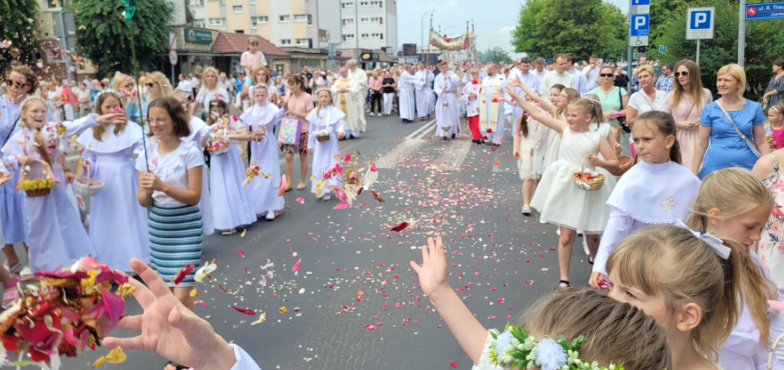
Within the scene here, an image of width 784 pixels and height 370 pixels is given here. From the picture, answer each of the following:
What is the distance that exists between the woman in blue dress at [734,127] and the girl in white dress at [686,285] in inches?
172

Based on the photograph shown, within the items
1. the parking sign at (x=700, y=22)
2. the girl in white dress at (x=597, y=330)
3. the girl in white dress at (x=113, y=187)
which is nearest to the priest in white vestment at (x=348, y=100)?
the parking sign at (x=700, y=22)

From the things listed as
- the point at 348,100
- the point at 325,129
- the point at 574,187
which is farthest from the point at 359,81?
the point at 574,187

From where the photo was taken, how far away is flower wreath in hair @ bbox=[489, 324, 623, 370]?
1.45 m

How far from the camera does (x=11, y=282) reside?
5.01m

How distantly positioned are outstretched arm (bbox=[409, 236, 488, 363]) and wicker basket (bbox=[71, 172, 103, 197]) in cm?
445

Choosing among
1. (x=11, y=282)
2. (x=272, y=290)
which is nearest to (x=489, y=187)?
(x=272, y=290)

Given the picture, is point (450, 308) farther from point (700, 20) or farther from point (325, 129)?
point (700, 20)

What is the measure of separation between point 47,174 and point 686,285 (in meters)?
5.71

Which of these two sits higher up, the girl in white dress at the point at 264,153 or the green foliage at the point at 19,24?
the green foliage at the point at 19,24

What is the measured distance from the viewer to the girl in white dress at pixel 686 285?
2.21m

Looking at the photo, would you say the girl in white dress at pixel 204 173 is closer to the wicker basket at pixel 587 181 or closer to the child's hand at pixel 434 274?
the wicker basket at pixel 587 181

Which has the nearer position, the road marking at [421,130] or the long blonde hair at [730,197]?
the long blonde hair at [730,197]

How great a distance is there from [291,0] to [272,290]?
238ft

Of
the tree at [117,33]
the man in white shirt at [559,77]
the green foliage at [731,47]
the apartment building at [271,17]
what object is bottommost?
the man in white shirt at [559,77]
